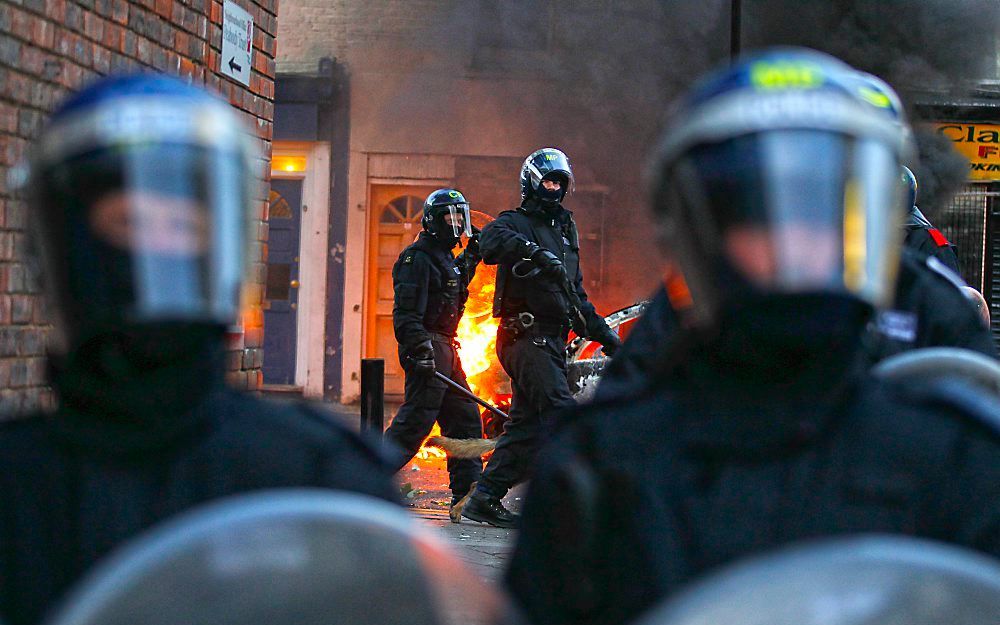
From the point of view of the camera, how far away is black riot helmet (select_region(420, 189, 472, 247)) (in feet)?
27.2

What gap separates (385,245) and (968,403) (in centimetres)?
1454

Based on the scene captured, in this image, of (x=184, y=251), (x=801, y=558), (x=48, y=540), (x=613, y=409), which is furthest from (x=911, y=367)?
(x=48, y=540)

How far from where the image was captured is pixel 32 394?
15.1 ft

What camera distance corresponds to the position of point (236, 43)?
5.95 metres

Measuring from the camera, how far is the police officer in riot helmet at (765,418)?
1.48 metres

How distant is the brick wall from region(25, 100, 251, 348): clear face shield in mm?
2515

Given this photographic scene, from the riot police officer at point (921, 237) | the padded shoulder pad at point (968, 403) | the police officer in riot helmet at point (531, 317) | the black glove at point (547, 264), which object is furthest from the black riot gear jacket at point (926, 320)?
the black glove at point (547, 264)

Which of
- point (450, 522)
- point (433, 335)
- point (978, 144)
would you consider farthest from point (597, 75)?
point (450, 522)

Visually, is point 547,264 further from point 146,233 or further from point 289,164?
point 289,164

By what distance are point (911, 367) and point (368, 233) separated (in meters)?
13.8

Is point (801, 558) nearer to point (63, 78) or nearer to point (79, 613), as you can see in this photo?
point (79, 613)

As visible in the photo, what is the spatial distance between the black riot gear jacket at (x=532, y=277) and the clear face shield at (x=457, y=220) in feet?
1.78

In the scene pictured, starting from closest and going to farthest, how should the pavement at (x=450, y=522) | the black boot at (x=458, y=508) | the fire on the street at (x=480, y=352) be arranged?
the pavement at (x=450, y=522) < the black boot at (x=458, y=508) < the fire on the street at (x=480, y=352)

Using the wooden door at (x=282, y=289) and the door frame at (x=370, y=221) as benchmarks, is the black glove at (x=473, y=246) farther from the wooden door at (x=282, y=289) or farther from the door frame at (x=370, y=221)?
the wooden door at (x=282, y=289)
